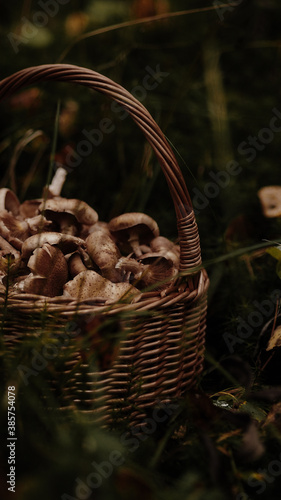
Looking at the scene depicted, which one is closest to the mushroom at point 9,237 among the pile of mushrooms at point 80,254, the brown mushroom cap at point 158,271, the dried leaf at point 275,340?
the pile of mushrooms at point 80,254

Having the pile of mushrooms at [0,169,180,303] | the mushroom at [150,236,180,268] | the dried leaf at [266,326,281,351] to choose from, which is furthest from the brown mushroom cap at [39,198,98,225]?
the dried leaf at [266,326,281,351]

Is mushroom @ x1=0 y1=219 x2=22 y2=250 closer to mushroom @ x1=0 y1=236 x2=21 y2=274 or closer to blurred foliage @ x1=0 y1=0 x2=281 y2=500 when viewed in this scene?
mushroom @ x1=0 y1=236 x2=21 y2=274

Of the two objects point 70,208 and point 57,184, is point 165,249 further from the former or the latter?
point 57,184

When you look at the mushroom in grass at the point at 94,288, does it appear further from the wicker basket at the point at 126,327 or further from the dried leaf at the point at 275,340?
the dried leaf at the point at 275,340

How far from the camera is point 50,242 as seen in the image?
1160 millimetres

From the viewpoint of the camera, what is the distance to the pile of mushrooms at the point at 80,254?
109 centimetres

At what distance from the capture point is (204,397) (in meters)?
0.96

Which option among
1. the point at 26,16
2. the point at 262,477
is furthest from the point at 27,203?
the point at 26,16

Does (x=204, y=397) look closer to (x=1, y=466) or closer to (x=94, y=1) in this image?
(x=1, y=466)

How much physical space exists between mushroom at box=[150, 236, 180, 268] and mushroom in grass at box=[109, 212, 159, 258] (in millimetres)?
25

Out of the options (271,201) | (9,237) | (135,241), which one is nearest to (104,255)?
(135,241)

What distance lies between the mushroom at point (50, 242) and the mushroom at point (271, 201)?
682 mm

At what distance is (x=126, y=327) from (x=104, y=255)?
0.85ft

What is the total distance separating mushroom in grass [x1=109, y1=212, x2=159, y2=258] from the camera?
1.27 metres
